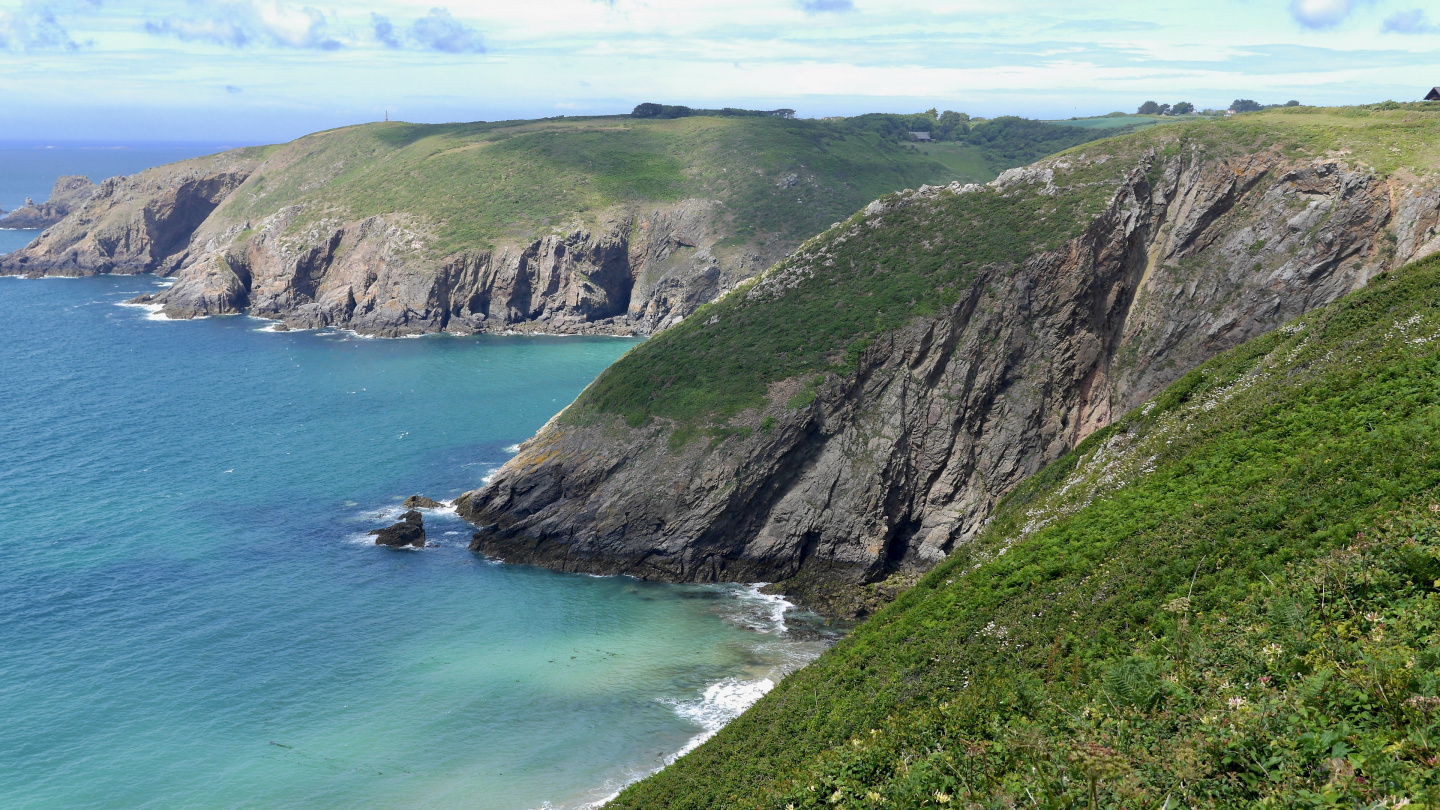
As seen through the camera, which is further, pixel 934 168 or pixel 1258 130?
pixel 934 168

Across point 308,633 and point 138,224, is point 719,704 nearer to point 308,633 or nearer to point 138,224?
point 308,633

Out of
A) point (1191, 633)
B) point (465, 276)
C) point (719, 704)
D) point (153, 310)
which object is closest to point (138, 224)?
point (153, 310)

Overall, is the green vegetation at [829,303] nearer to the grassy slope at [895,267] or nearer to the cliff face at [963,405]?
the grassy slope at [895,267]

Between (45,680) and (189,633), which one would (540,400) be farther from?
(45,680)

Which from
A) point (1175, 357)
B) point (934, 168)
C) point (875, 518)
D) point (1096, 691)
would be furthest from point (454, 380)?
point (934, 168)

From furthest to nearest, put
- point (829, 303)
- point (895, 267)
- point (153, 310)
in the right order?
point (153, 310) < point (895, 267) < point (829, 303)

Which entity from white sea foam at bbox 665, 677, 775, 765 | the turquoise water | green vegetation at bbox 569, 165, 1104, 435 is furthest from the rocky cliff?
white sea foam at bbox 665, 677, 775, 765
